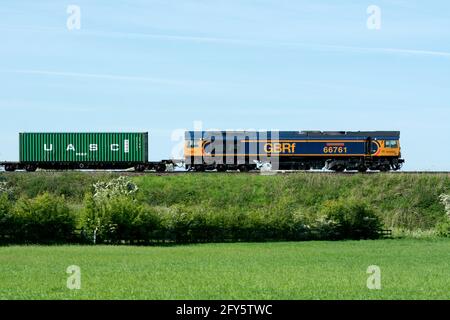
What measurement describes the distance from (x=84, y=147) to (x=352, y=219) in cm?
2269

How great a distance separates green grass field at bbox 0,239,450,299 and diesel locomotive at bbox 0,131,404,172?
542 inches

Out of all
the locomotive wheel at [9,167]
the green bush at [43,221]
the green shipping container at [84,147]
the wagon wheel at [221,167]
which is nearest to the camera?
the green bush at [43,221]

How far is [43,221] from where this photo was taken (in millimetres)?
43750

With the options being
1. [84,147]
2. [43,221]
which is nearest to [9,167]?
[84,147]

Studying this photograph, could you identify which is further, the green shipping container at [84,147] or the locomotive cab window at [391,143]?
the green shipping container at [84,147]

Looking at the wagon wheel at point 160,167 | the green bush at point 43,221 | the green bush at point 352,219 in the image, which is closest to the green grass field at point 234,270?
the green bush at point 352,219

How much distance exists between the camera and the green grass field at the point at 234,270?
2378 cm

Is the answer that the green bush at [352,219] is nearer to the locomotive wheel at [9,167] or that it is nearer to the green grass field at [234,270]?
the green grass field at [234,270]

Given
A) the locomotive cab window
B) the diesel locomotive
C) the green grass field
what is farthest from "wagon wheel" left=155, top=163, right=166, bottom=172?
the green grass field

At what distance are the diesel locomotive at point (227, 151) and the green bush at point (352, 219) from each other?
1119 centimetres

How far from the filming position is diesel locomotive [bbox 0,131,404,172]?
191 ft
